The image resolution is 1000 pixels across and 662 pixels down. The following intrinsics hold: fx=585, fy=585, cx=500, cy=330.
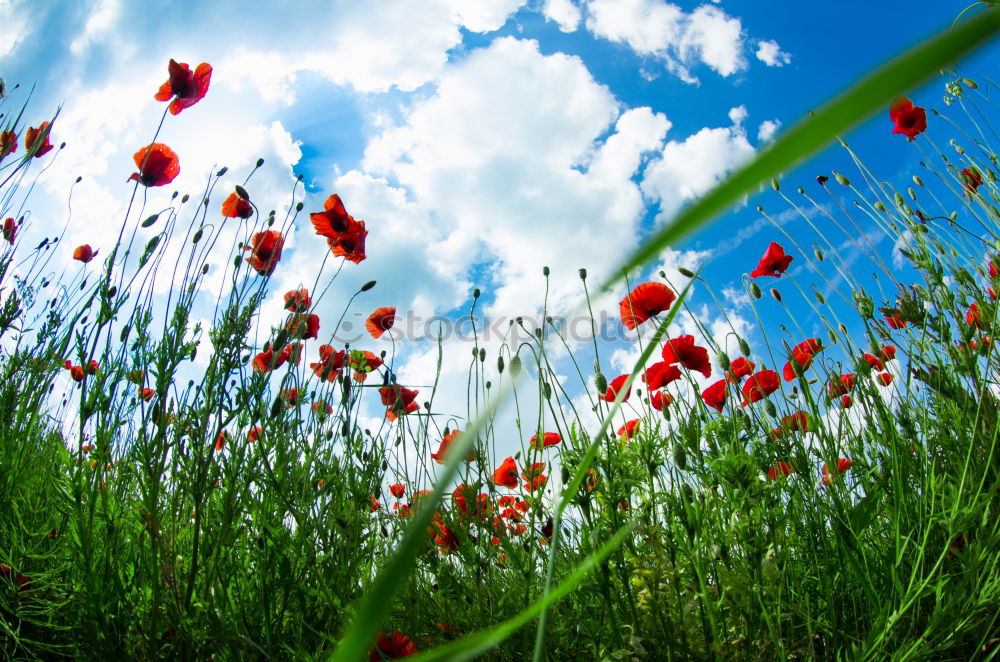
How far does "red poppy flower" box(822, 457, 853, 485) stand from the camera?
72.2 inches

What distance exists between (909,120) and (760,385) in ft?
6.64

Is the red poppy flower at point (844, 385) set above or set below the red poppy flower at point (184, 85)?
below

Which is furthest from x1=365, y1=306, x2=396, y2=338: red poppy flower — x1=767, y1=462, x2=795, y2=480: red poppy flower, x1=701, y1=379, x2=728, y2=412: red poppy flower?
x1=767, y1=462, x2=795, y2=480: red poppy flower

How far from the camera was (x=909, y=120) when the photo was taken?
3.21 metres

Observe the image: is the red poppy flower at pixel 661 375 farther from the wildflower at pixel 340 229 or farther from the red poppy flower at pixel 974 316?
the wildflower at pixel 340 229

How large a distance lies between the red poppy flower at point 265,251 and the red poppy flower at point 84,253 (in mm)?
1966

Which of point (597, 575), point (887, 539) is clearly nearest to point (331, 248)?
point (597, 575)

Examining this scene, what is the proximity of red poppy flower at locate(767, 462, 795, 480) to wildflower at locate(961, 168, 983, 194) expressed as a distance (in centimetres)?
190

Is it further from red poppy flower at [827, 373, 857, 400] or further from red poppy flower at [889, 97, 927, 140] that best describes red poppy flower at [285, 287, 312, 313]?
red poppy flower at [889, 97, 927, 140]

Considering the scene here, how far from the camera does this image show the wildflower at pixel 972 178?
2.87 meters

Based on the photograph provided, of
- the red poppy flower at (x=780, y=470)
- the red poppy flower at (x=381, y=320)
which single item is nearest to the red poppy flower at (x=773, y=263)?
the red poppy flower at (x=780, y=470)

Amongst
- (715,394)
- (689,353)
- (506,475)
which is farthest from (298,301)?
(715,394)

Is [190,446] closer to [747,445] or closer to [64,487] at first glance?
[64,487]

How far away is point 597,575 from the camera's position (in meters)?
1.49
